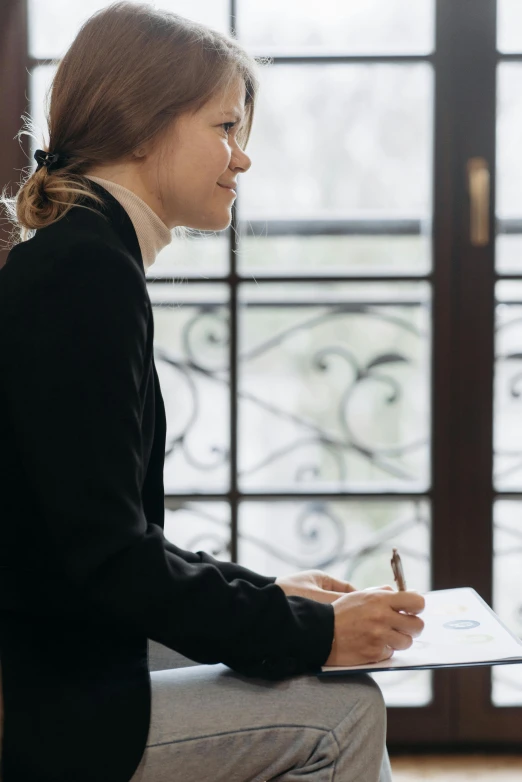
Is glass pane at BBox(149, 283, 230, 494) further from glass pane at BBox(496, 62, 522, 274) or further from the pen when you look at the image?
the pen

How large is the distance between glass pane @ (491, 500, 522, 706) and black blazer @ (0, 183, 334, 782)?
120 cm

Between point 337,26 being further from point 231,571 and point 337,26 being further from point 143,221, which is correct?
point 231,571

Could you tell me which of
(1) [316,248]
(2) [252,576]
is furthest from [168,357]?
(2) [252,576]

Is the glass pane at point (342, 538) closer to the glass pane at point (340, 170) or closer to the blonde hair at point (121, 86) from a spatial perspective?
the glass pane at point (340, 170)

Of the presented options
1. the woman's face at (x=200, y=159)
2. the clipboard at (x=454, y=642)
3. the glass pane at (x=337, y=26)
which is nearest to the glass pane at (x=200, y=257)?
the glass pane at (x=337, y=26)

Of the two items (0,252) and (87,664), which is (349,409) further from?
(87,664)

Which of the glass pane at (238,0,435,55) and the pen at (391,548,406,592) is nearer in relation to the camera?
the pen at (391,548,406,592)

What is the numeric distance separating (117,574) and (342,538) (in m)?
1.26

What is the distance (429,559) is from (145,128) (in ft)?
4.34

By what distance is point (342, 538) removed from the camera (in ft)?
6.71

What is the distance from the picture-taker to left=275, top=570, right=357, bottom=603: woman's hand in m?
1.18

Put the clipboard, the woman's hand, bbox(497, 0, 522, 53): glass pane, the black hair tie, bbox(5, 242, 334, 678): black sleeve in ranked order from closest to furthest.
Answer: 1. bbox(5, 242, 334, 678): black sleeve
2. the clipboard
3. the black hair tie
4. the woman's hand
5. bbox(497, 0, 522, 53): glass pane

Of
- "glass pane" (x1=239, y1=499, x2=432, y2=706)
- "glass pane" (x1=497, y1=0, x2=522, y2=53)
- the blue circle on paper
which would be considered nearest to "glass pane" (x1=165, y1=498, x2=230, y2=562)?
"glass pane" (x1=239, y1=499, x2=432, y2=706)

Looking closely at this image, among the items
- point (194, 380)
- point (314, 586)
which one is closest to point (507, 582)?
point (194, 380)
